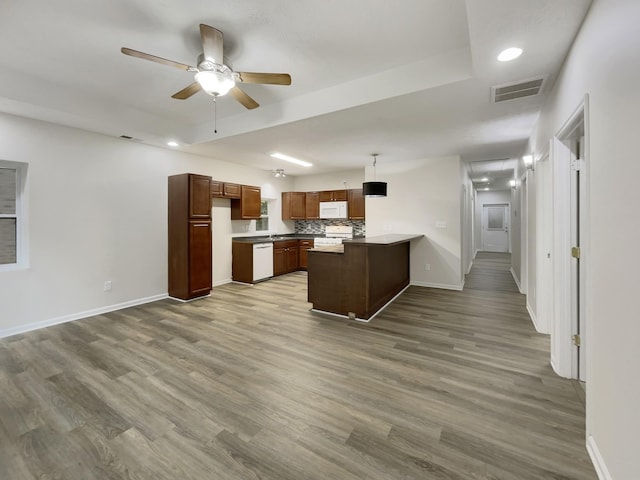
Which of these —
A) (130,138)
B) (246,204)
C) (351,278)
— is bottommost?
(351,278)

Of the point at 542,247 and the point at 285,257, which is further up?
the point at 542,247

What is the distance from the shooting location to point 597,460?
1.48 meters

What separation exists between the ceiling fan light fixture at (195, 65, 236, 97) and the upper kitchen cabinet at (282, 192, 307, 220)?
5.28 m

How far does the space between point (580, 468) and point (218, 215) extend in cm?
602

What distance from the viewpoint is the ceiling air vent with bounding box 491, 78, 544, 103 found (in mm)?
2609

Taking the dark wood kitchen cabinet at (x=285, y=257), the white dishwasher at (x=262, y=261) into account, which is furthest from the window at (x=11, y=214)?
the dark wood kitchen cabinet at (x=285, y=257)

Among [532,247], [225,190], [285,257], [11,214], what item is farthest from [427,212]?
[11,214]

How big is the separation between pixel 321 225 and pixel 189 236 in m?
3.95

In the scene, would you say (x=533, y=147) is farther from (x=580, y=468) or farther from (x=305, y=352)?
(x=305, y=352)

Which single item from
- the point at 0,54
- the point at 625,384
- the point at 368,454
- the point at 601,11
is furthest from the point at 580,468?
the point at 0,54

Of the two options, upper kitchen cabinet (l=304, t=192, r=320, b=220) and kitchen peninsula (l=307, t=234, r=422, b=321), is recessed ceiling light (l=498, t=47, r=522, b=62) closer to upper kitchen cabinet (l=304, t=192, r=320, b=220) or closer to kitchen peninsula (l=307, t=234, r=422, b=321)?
kitchen peninsula (l=307, t=234, r=422, b=321)

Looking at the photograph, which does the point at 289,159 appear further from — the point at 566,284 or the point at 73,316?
the point at 566,284

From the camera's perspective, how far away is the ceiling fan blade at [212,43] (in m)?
2.03

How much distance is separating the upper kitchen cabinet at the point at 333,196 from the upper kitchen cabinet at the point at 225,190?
221 centimetres
